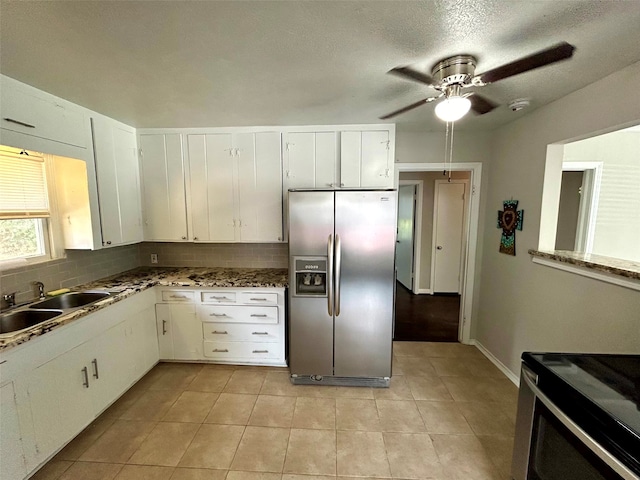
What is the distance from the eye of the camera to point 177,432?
194cm

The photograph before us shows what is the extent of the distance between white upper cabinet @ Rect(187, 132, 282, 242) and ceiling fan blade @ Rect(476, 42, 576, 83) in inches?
74.8

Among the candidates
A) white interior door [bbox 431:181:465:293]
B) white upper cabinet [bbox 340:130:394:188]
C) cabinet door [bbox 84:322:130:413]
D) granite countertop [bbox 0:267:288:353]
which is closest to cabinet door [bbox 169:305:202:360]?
granite countertop [bbox 0:267:288:353]

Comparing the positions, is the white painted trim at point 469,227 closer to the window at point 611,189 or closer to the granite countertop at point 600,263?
the window at point 611,189

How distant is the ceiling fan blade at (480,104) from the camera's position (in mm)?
1954

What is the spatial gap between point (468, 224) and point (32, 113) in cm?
390

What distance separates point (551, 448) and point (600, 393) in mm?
351

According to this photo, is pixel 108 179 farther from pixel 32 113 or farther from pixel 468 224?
pixel 468 224

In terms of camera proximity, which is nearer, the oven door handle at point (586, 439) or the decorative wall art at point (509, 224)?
the oven door handle at point (586, 439)

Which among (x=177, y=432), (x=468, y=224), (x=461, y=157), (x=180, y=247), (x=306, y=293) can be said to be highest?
(x=461, y=157)

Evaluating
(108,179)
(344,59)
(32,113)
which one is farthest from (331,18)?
(108,179)

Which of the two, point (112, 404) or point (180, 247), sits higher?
point (180, 247)

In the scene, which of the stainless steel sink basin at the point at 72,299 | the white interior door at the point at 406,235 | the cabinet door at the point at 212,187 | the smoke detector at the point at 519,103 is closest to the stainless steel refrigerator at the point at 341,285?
the cabinet door at the point at 212,187

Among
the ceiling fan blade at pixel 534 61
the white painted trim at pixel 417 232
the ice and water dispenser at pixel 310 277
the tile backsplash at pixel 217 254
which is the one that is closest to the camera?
the ceiling fan blade at pixel 534 61

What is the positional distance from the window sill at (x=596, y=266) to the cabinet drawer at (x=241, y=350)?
8.02ft
